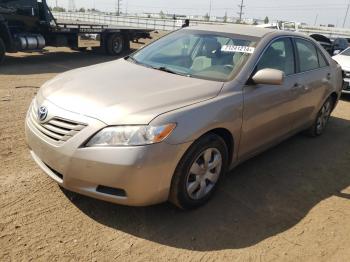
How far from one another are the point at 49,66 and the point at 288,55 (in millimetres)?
8980

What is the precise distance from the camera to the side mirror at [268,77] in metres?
3.89

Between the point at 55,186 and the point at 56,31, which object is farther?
the point at 56,31

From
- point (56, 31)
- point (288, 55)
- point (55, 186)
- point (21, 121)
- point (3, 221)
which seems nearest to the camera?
point (3, 221)

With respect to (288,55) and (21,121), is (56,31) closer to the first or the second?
(21,121)

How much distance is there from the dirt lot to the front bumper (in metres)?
0.34

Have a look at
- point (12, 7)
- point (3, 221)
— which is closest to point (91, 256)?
point (3, 221)

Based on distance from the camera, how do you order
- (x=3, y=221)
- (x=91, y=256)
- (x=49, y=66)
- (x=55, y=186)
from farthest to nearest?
(x=49, y=66) < (x=55, y=186) < (x=3, y=221) < (x=91, y=256)

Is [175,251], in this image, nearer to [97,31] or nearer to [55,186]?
[55,186]

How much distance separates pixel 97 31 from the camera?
1533cm

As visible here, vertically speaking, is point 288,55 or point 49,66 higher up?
point 288,55

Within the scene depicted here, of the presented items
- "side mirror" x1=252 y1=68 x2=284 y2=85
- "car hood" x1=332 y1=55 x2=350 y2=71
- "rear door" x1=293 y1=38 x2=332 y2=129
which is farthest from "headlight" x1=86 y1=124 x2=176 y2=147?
"car hood" x1=332 y1=55 x2=350 y2=71

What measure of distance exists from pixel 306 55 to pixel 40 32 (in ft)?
34.6

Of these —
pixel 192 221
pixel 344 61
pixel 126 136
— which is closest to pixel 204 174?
pixel 192 221

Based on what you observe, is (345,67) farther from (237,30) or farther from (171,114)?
(171,114)
